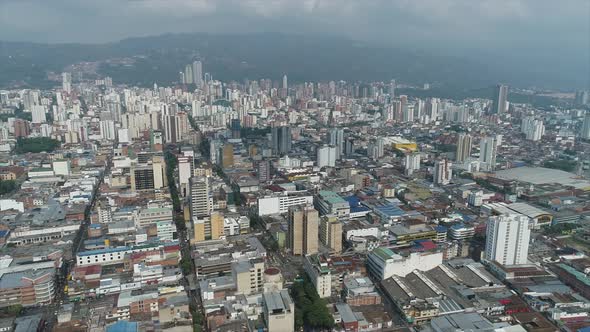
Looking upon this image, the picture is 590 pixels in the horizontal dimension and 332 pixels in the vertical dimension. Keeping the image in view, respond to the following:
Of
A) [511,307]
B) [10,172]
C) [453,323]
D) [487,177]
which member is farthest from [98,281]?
[487,177]

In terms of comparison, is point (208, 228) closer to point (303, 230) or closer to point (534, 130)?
point (303, 230)

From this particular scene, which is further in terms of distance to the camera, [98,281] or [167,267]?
[167,267]

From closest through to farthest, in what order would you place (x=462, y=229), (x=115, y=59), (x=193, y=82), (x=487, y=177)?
(x=462, y=229)
(x=487, y=177)
(x=193, y=82)
(x=115, y=59)

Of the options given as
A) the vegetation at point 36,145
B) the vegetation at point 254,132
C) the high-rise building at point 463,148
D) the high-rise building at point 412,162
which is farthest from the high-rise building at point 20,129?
the high-rise building at point 463,148

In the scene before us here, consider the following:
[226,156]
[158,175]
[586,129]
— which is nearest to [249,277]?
[158,175]

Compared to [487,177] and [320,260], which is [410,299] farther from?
[487,177]
